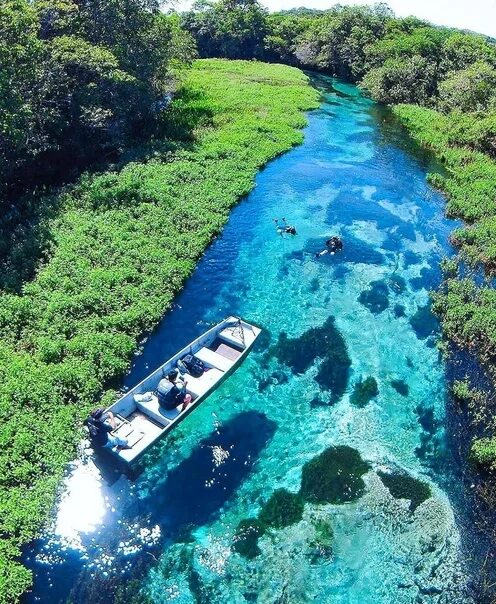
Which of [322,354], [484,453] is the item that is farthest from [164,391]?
[484,453]

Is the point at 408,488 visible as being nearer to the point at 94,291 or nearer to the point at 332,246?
the point at 94,291

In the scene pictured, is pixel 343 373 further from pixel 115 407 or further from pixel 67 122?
pixel 67 122

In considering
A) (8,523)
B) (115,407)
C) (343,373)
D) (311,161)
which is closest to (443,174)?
(311,161)

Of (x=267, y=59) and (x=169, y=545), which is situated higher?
(x=267, y=59)

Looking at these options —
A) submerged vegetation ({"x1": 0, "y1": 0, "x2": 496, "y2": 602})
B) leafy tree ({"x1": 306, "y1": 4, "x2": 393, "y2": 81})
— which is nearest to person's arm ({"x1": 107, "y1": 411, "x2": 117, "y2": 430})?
submerged vegetation ({"x1": 0, "y1": 0, "x2": 496, "y2": 602})

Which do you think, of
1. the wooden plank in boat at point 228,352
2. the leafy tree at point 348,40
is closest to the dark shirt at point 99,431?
the wooden plank in boat at point 228,352

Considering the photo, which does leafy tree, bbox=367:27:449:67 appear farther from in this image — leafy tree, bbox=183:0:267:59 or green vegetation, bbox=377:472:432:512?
green vegetation, bbox=377:472:432:512
